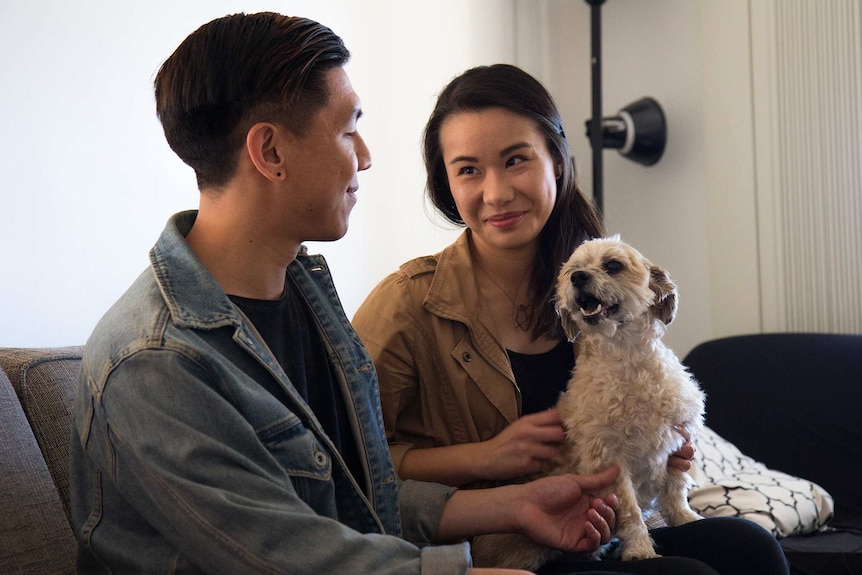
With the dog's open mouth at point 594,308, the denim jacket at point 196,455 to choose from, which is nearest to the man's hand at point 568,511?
the dog's open mouth at point 594,308

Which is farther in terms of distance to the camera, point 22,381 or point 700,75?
point 700,75

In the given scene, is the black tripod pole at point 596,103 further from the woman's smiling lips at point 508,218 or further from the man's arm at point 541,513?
the man's arm at point 541,513

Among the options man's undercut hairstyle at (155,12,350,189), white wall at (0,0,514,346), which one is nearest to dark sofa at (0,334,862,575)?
white wall at (0,0,514,346)

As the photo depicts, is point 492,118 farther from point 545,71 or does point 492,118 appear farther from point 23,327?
point 545,71

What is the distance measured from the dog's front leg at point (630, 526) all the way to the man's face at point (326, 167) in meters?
0.70

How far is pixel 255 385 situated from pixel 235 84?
16.5 inches

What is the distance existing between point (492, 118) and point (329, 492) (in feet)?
2.75

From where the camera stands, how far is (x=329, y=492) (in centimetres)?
112

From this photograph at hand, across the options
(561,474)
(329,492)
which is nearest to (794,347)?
(561,474)

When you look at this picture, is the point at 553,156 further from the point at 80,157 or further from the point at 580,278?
the point at 80,157

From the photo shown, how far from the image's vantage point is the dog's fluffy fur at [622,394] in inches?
59.9

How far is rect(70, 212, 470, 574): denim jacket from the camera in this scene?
923mm

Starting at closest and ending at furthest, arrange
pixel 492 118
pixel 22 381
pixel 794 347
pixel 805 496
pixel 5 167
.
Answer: pixel 22 381 → pixel 5 167 → pixel 492 118 → pixel 805 496 → pixel 794 347

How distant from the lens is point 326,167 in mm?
1221
